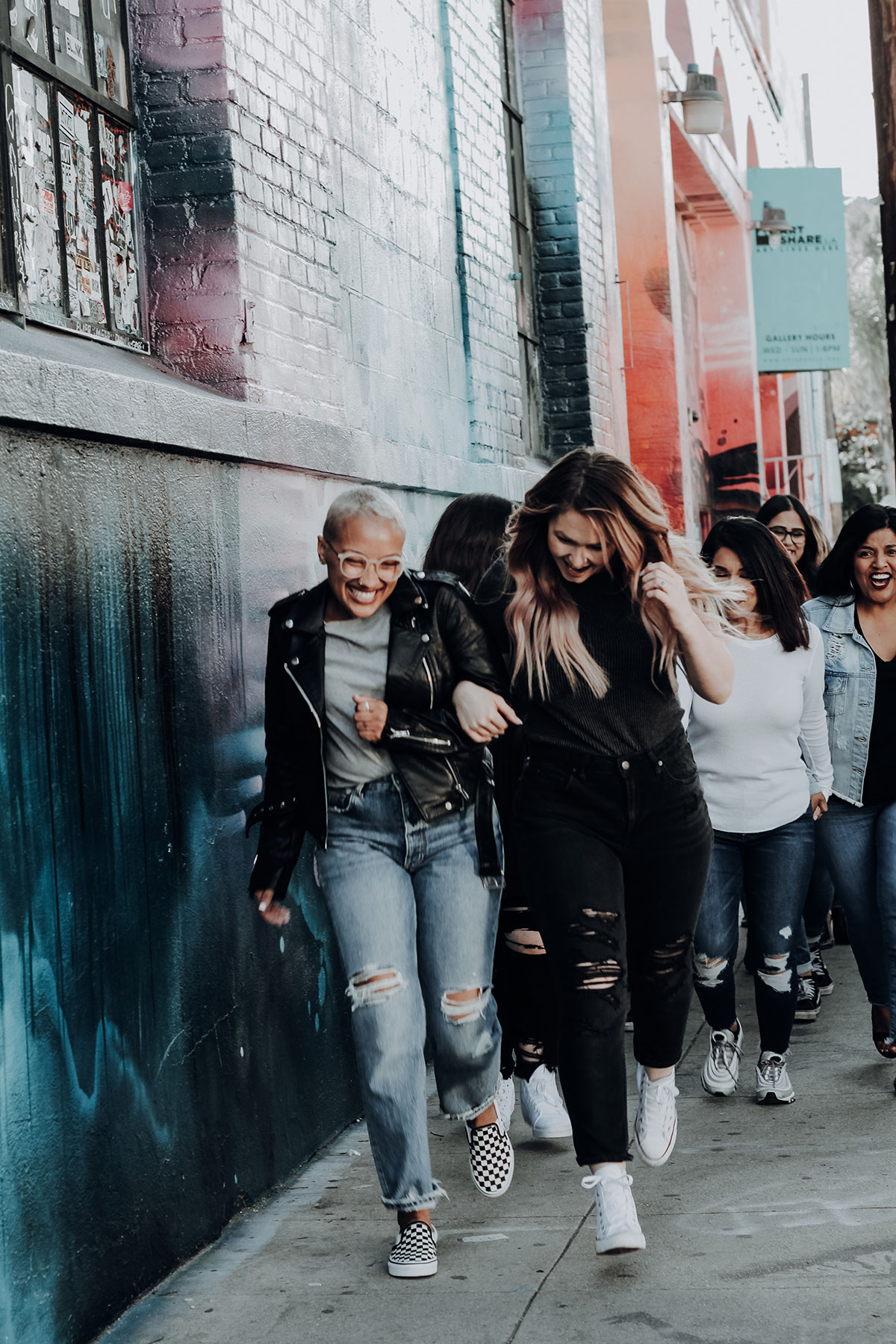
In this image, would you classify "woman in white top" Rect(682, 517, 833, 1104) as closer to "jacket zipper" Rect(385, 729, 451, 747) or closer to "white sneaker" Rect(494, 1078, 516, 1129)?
"white sneaker" Rect(494, 1078, 516, 1129)

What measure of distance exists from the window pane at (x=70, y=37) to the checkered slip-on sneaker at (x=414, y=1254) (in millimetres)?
3190

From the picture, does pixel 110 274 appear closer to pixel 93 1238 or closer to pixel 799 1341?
pixel 93 1238

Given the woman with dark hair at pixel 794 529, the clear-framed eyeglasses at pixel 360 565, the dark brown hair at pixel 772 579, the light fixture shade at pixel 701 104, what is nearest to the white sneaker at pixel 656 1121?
the clear-framed eyeglasses at pixel 360 565

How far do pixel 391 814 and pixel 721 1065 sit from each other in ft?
6.69

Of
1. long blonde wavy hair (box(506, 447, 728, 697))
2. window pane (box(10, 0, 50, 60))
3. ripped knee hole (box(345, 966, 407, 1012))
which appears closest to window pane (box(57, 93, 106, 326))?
window pane (box(10, 0, 50, 60))

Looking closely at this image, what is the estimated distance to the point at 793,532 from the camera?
7520 mm

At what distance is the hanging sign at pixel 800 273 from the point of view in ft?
52.7

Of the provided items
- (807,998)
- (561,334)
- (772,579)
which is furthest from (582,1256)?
(561,334)

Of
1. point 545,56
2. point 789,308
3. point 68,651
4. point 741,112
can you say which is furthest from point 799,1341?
point 741,112

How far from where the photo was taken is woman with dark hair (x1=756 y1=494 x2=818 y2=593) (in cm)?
752

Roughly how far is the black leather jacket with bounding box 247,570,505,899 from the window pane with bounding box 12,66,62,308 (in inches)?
42.8

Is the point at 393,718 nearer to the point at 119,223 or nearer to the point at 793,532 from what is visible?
the point at 119,223

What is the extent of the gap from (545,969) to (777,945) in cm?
93

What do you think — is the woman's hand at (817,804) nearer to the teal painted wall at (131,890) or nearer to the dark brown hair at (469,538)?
the dark brown hair at (469,538)
